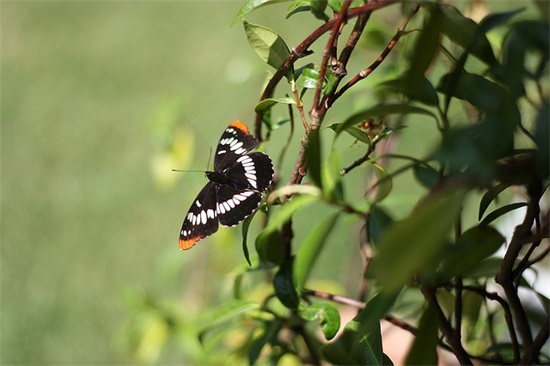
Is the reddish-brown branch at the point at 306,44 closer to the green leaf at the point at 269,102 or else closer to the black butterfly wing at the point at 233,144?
the green leaf at the point at 269,102

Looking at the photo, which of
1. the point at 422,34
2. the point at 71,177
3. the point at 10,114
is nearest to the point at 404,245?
the point at 422,34

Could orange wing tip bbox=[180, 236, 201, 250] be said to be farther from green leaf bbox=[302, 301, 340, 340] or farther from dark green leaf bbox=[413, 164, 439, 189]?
dark green leaf bbox=[413, 164, 439, 189]

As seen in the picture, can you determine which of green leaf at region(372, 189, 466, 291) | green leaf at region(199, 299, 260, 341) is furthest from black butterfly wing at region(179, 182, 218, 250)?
green leaf at region(372, 189, 466, 291)

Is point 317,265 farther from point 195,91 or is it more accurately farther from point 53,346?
point 195,91

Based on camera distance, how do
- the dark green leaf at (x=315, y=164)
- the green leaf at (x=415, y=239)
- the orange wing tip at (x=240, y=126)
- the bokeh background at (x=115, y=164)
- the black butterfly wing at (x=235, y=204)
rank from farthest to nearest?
1. the bokeh background at (x=115, y=164)
2. the orange wing tip at (x=240, y=126)
3. the black butterfly wing at (x=235, y=204)
4. the dark green leaf at (x=315, y=164)
5. the green leaf at (x=415, y=239)

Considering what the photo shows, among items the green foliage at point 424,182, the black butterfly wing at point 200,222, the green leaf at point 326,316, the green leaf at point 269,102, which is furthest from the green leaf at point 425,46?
the black butterfly wing at point 200,222
